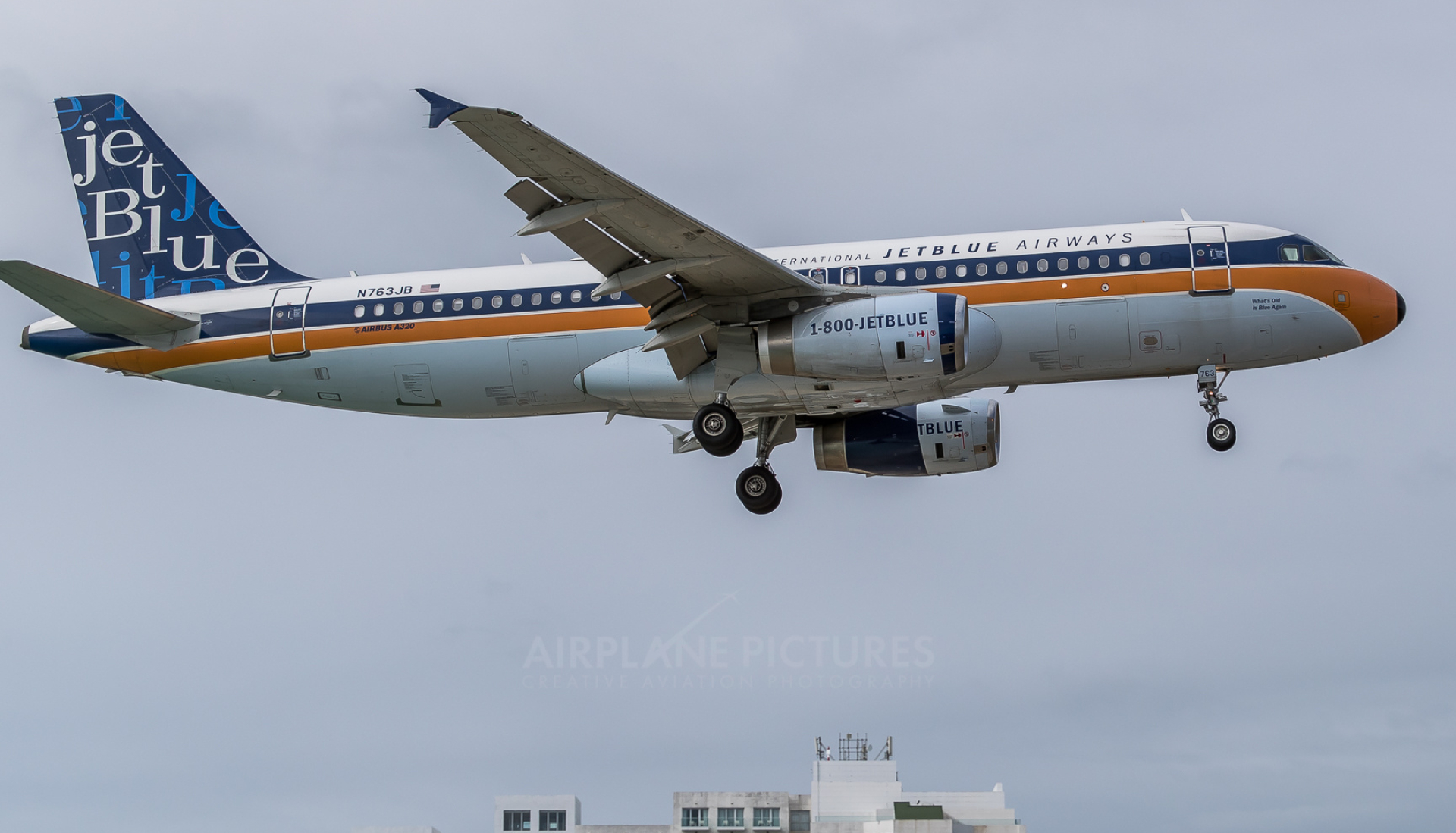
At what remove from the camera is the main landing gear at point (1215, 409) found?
3347 centimetres

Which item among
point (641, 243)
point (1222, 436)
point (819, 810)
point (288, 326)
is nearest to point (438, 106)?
point (641, 243)

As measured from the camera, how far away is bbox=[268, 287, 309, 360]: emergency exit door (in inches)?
1426

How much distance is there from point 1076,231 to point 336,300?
16179mm

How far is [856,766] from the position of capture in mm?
76375

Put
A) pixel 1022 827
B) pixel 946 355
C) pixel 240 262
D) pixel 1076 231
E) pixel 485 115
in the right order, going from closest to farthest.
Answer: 1. pixel 485 115
2. pixel 946 355
3. pixel 1076 231
4. pixel 240 262
5. pixel 1022 827

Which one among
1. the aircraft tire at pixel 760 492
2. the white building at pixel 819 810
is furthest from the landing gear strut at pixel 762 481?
the white building at pixel 819 810

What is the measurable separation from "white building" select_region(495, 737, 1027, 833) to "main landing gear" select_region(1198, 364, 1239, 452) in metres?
41.5

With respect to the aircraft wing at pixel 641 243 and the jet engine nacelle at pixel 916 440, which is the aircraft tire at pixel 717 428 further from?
the jet engine nacelle at pixel 916 440

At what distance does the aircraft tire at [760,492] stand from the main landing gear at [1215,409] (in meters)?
9.46

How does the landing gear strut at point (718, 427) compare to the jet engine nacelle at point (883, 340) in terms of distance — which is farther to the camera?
the landing gear strut at point (718, 427)

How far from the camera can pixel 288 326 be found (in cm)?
3644

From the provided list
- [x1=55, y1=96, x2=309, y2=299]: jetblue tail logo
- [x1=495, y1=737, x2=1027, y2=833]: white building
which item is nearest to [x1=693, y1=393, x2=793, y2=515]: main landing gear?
[x1=55, y1=96, x2=309, y2=299]: jetblue tail logo

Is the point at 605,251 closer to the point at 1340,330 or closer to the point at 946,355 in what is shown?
the point at 946,355

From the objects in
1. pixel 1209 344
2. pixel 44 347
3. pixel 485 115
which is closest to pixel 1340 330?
pixel 1209 344
